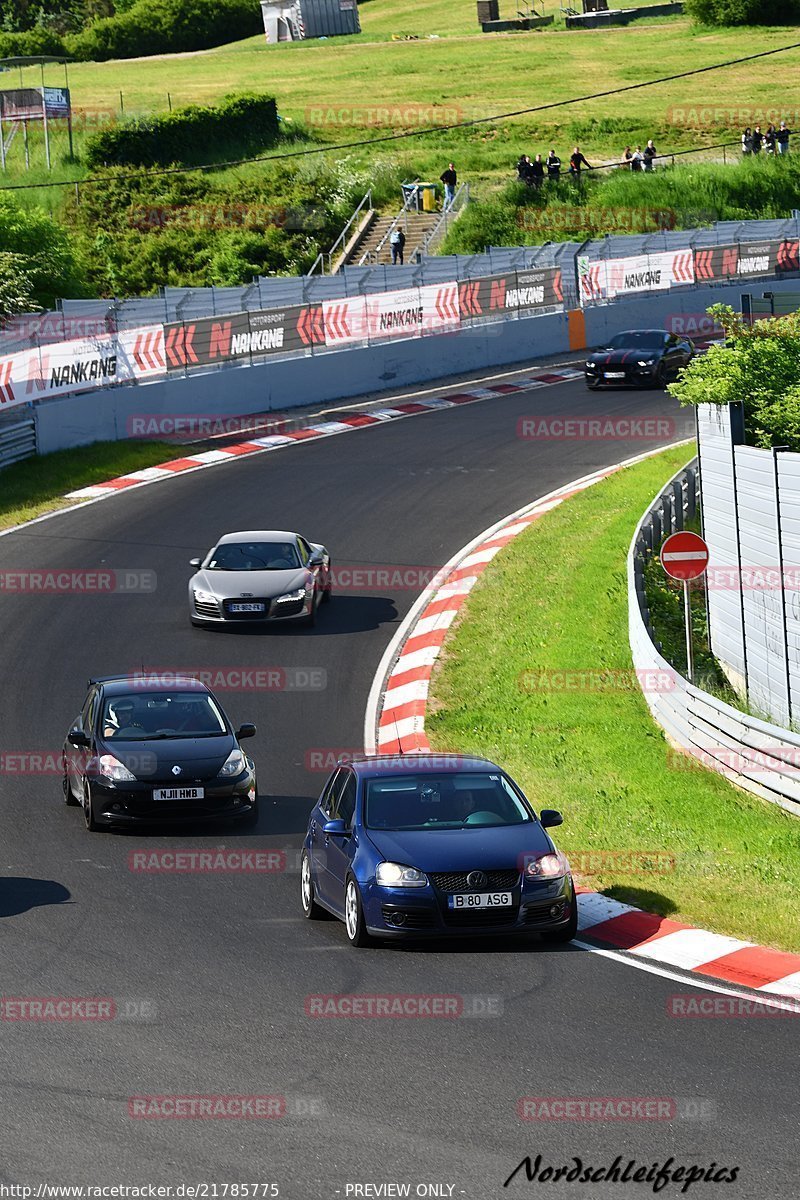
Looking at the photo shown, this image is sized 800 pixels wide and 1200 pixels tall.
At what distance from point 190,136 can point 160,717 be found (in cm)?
6407

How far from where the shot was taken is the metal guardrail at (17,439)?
31188mm

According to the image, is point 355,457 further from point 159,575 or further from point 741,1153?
point 741,1153

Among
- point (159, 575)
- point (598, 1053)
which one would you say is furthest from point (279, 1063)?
point (159, 575)

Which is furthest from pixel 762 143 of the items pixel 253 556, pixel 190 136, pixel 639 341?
pixel 253 556

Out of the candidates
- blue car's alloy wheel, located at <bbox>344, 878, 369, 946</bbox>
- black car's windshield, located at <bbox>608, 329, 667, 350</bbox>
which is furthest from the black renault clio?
black car's windshield, located at <bbox>608, 329, 667, 350</bbox>

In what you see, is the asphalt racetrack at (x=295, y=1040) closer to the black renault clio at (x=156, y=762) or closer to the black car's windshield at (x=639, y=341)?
the black renault clio at (x=156, y=762)

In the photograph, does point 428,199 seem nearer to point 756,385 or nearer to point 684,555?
point 756,385

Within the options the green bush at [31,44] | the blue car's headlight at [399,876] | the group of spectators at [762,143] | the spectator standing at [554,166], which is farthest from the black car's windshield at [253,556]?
the green bush at [31,44]

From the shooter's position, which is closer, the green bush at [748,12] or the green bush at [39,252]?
the green bush at [39,252]

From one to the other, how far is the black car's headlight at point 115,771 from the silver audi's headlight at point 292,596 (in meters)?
7.59

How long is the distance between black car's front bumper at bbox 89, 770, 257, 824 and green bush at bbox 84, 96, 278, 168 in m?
63.1

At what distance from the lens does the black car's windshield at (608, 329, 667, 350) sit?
40.8 metres

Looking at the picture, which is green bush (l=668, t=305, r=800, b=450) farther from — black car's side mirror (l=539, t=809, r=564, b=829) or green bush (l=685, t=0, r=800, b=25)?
green bush (l=685, t=0, r=800, b=25)

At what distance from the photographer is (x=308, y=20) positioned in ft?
431
